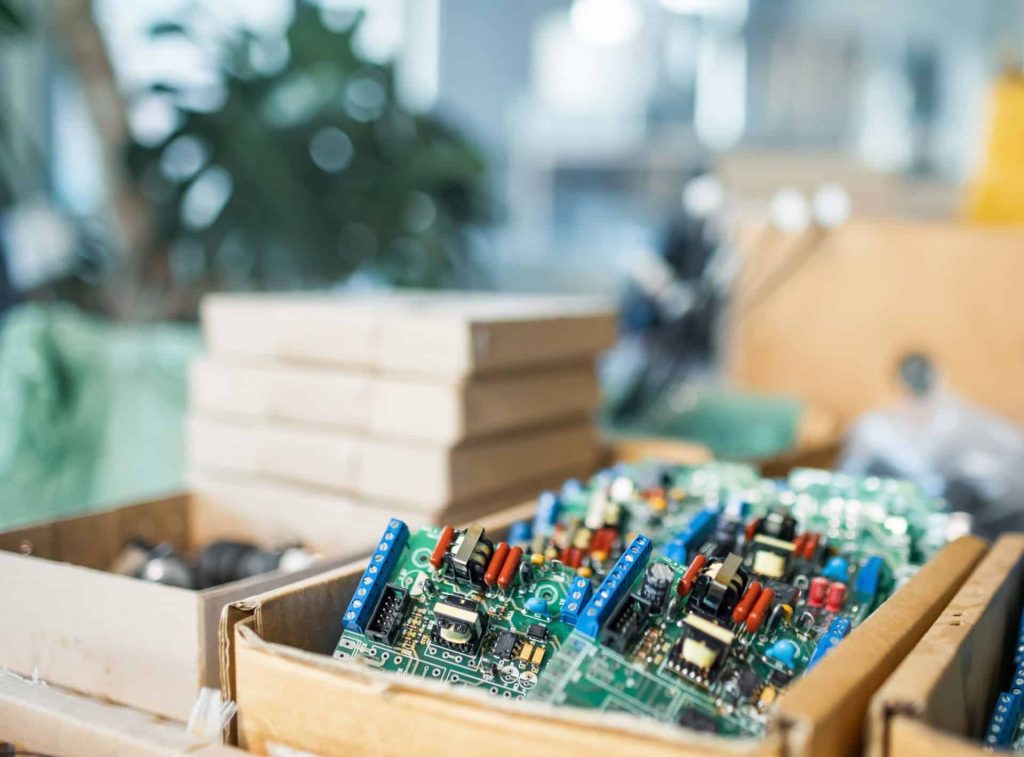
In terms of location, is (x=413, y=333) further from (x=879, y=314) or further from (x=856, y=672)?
(x=879, y=314)

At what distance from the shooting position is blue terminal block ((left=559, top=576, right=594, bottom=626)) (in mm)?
817

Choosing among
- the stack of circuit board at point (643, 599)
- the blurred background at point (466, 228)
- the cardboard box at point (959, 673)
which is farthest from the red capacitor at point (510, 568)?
the blurred background at point (466, 228)

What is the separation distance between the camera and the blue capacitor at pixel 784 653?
78 centimetres

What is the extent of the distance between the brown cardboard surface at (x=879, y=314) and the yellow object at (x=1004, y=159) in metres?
0.15

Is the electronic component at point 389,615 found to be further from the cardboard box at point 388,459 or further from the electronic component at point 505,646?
the cardboard box at point 388,459

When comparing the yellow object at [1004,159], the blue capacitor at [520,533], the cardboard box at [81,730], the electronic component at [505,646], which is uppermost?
the yellow object at [1004,159]

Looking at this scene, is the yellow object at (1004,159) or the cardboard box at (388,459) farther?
the yellow object at (1004,159)

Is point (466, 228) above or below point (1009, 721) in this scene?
above

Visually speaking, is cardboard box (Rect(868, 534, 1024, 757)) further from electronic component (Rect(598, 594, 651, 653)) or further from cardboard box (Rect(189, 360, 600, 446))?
cardboard box (Rect(189, 360, 600, 446))

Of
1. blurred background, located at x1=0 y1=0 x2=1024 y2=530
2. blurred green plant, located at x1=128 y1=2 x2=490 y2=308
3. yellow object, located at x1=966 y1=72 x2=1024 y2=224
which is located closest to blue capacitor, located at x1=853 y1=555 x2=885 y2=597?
blurred background, located at x1=0 y1=0 x2=1024 y2=530

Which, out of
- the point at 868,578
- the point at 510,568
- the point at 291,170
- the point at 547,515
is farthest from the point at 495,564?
the point at 291,170

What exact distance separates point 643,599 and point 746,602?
8cm

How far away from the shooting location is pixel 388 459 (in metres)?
1.38

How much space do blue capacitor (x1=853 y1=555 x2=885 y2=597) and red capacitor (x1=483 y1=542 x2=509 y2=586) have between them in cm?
34
